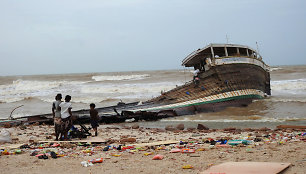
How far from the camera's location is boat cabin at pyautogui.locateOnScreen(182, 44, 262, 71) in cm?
1650

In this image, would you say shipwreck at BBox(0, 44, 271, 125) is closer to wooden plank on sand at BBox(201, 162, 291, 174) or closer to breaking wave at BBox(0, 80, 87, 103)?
wooden plank on sand at BBox(201, 162, 291, 174)

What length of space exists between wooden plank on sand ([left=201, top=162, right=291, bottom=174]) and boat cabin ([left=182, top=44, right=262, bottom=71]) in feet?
39.8

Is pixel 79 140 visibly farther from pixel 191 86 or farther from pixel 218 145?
pixel 191 86

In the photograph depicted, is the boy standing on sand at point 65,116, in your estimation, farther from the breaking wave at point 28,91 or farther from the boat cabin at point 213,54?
the breaking wave at point 28,91

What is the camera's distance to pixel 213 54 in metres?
16.2

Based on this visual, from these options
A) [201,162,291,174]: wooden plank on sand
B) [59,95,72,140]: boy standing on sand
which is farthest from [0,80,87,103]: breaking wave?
[201,162,291,174]: wooden plank on sand

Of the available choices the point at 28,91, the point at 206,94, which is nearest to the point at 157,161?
the point at 206,94

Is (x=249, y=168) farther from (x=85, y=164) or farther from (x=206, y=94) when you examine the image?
(x=206, y=94)

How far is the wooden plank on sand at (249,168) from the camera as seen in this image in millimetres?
4172

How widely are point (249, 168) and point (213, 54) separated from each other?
1243 centimetres

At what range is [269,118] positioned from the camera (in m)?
12.9

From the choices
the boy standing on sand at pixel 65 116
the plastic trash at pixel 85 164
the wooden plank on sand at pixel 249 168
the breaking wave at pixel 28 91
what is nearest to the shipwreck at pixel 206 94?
the boy standing on sand at pixel 65 116

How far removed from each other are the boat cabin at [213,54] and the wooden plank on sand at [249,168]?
12123 mm

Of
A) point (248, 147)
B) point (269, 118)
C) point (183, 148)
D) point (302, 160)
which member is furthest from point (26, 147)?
point (269, 118)
